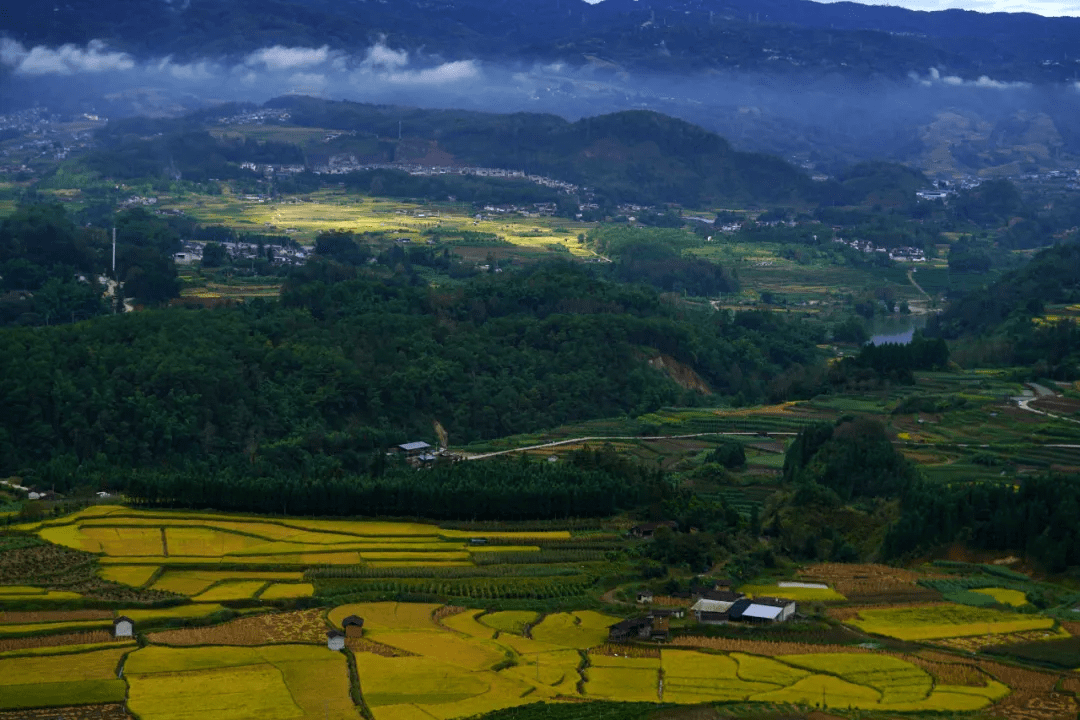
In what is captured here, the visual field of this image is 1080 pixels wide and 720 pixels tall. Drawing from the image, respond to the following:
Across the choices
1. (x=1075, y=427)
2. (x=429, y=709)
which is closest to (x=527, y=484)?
(x=429, y=709)

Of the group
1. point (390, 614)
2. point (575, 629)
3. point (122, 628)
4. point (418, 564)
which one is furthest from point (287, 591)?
point (575, 629)

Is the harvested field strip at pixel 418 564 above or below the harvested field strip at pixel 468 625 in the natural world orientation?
below

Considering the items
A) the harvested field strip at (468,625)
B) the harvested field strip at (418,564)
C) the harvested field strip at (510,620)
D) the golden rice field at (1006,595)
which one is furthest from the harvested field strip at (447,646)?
the golden rice field at (1006,595)

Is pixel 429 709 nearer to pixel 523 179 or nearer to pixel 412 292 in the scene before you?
pixel 412 292

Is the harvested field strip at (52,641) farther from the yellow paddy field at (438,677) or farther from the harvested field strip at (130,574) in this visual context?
the harvested field strip at (130,574)

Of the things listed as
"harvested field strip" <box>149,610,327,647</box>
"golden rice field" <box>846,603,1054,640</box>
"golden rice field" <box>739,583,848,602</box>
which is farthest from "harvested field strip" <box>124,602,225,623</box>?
"golden rice field" <box>846,603,1054,640</box>

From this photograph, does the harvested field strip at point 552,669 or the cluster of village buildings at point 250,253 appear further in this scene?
the cluster of village buildings at point 250,253

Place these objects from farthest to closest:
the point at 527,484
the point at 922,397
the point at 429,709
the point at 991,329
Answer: the point at 991,329
the point at 922,397
the point at 527,484
the point at 429,709
